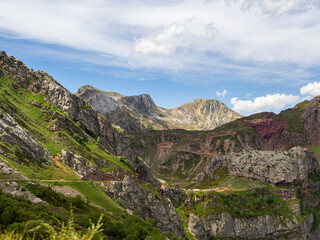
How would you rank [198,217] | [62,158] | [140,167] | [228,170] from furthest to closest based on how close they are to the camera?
[228,170], [140,167], [198,217], [62,158]

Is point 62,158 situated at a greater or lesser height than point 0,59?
lesser

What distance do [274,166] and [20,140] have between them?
383ft

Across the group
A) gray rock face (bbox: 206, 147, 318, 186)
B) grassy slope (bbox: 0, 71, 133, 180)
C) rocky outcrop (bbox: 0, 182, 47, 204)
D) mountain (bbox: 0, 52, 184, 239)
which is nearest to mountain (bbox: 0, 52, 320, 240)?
rocky outcrop (bbox: 0, 182, 47, 204)

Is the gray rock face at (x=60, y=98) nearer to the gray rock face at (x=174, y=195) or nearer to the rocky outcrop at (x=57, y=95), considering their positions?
the rocky outcrop at (x=57, y=95)

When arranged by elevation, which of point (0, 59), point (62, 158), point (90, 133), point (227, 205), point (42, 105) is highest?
point (0, 59)

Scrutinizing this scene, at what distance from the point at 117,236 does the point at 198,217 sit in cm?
5796

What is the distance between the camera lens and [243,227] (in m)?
89.3

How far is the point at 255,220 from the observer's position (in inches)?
3681

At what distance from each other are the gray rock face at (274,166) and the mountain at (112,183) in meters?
0.51

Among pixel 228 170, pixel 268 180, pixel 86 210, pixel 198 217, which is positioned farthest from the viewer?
pixel 228 170

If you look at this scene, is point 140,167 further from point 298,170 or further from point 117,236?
point 298,170

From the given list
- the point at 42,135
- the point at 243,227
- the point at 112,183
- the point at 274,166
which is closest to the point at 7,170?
the point at 42,135

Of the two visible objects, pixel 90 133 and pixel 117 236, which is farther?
pixel 90 133

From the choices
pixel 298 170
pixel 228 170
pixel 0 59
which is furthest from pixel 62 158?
pixel 298 170
